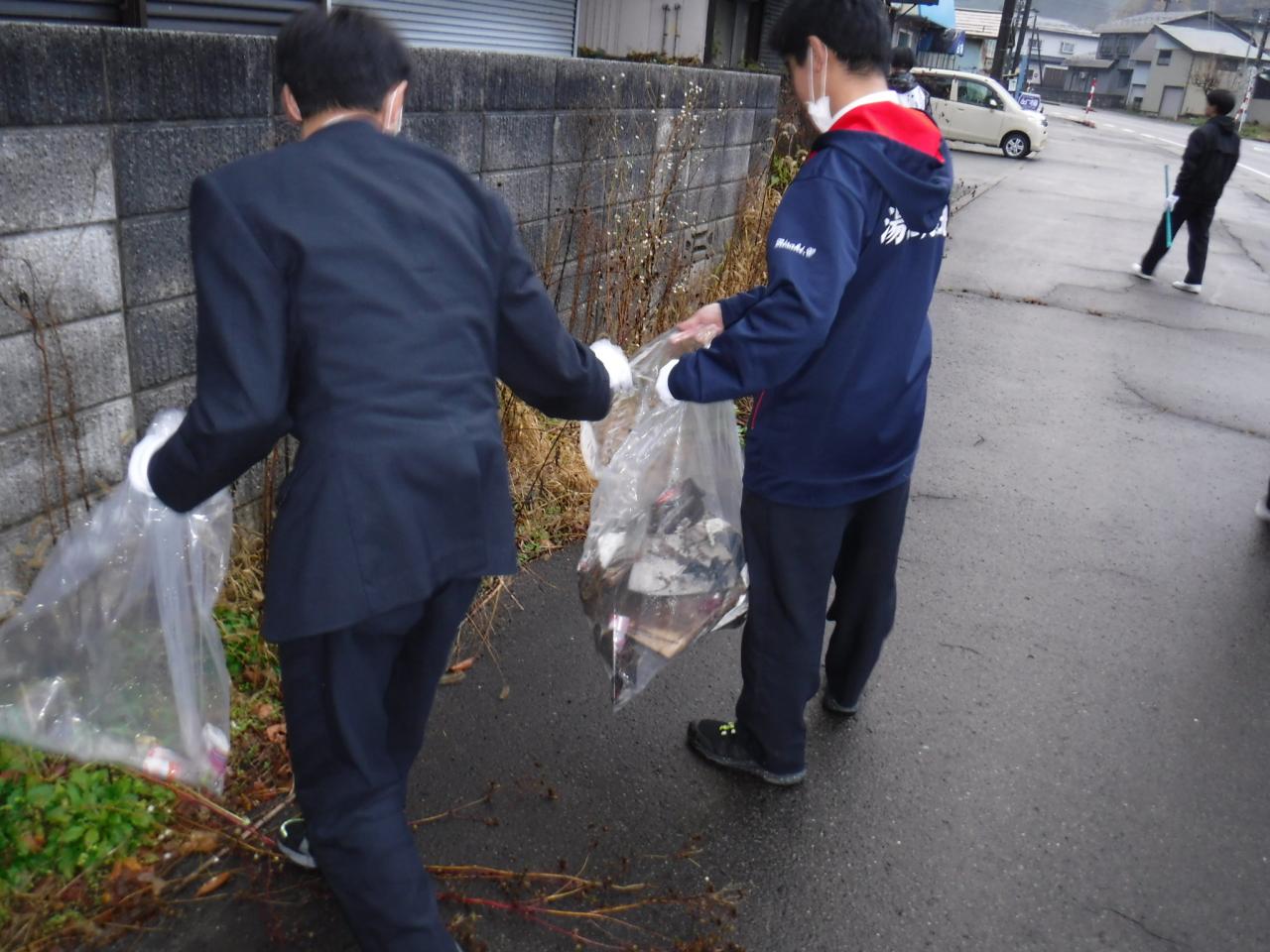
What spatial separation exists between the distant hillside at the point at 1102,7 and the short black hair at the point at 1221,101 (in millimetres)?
36712

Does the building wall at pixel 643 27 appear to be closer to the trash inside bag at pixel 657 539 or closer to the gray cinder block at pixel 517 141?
the gray cinder block at pixel 517 141

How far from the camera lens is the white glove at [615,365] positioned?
2.41 m

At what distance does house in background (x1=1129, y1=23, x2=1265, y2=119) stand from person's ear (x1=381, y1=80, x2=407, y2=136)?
71725 millimetres

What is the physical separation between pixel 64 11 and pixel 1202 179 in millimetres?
9535

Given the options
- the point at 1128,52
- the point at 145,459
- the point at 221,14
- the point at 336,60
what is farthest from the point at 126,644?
the point at 1128,52

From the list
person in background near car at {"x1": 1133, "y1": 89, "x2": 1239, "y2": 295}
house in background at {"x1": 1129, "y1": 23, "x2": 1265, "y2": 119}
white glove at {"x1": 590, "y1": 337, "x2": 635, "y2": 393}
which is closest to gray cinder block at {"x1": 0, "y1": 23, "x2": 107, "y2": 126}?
white glove at {"x1": 590, "y1": 337, "x2": 635, "y2": 393}

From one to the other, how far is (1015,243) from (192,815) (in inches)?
462

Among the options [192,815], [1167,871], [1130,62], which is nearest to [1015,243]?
[1167,871]

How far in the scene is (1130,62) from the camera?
78.6 metres

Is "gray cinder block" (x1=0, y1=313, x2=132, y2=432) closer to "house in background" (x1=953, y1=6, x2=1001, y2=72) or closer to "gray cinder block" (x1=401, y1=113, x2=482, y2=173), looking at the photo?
"gray cinder block" (x1=401, y1=113, x2=482, y2=173)

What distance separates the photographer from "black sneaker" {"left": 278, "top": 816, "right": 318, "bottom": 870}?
246cm

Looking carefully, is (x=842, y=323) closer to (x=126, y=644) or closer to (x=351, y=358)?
(x=351, y=358)

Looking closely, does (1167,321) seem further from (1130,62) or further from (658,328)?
(1130,62)

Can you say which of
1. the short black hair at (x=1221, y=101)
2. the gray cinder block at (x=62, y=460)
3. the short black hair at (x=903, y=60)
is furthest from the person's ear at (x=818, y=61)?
the short black hair at (x=1221, y=101)
